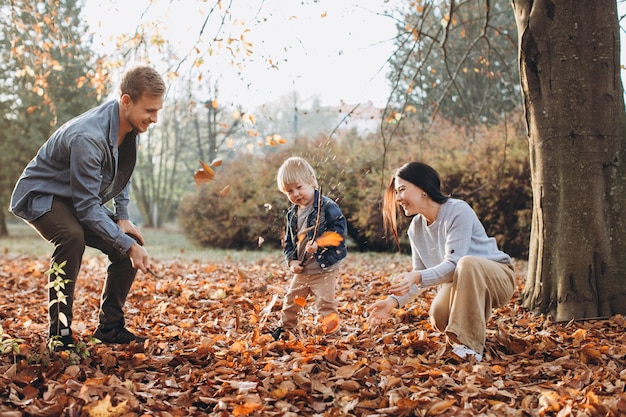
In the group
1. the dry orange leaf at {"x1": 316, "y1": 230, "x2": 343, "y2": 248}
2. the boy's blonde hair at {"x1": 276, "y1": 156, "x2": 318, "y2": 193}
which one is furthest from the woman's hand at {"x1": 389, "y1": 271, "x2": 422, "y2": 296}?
the boy's blonde hair at {"x1": 276, "y1": 156, "x2": 318, "y2": 193}

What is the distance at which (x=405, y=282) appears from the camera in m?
2.80

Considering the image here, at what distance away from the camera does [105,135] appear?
2.95 meters

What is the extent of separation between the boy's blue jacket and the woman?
33 centimetres

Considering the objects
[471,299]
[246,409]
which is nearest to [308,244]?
[471,299]

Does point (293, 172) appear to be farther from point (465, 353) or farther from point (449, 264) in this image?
point (465, 353)

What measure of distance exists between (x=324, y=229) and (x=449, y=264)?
890 mm

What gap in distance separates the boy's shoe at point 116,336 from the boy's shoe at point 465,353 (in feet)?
5.99

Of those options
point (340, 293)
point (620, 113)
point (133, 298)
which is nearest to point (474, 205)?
point (340, 293)

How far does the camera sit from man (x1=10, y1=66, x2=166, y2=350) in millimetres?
2814

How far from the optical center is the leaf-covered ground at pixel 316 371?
235 centimetres

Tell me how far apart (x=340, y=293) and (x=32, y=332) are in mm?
2753

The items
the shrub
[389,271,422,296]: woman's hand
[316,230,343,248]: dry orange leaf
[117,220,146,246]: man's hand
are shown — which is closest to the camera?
[389,271,422,296]: woman's hand

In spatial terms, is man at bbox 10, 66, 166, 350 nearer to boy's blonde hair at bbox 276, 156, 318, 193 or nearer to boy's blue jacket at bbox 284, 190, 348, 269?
boy's blonde hair at bbox 276, 156, 318, 193

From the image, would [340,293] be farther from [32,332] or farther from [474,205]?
[474,205]
